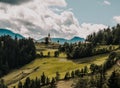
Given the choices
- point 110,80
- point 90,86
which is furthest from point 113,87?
point 90,86

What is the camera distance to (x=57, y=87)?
7790 inches

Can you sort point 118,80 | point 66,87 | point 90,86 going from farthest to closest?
point 66,87 → point 90,86 → point 118,80

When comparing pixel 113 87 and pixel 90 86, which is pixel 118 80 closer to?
pixel 113 87

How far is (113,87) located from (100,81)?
67.3 ft

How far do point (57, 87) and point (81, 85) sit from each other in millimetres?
37963

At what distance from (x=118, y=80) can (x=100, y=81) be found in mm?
21398

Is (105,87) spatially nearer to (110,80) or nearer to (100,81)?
(110,80)

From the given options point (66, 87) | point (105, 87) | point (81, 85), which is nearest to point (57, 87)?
point (66, 87)

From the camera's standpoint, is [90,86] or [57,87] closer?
[90,86]

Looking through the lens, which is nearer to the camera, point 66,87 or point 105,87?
point 105,87

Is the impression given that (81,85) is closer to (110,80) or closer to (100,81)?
(100,81)

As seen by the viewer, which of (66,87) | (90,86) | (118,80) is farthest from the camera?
(66,87)

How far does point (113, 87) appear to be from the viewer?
468ft

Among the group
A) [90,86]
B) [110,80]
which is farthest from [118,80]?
[90,86]
